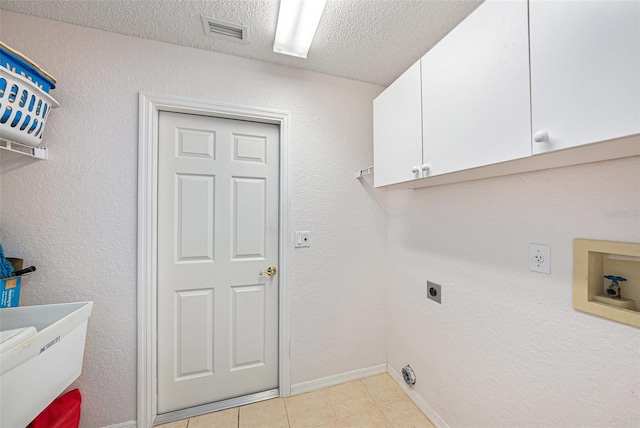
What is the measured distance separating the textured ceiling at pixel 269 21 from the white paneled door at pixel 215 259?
0.48 meters

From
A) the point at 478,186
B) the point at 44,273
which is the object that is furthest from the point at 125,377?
the point at 478,186

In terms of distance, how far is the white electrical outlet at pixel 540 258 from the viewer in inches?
39.2

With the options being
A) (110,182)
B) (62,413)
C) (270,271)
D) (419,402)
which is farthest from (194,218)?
(419,402)

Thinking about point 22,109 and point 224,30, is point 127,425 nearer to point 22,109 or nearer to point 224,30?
point 22,109

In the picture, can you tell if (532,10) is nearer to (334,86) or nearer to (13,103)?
(334,86)

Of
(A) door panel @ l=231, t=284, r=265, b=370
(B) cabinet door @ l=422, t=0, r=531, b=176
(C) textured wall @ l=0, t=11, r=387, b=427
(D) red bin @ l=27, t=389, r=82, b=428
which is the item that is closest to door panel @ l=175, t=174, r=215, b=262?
(C) textured wall @ l=0, t=11, r=387, b=427

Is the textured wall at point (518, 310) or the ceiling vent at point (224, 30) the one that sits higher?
the ceiling vent at point (224, 30)

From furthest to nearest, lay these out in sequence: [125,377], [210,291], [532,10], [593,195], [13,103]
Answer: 1. [210,291]
2. [125,377]
3. [13,103]
4. [593,195]
5. [532,10]

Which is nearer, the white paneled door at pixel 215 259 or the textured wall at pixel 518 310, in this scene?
the textured wall at pixel 518 310

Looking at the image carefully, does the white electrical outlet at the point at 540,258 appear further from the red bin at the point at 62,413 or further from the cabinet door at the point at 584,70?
the red bin at the point at 62,413

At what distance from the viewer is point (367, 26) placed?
4.55 feet

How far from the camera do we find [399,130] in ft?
4.53

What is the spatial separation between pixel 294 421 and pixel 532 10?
227 centimetres

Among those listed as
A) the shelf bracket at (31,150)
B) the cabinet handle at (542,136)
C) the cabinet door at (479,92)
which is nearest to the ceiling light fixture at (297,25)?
the cabinet door at (479,92)
